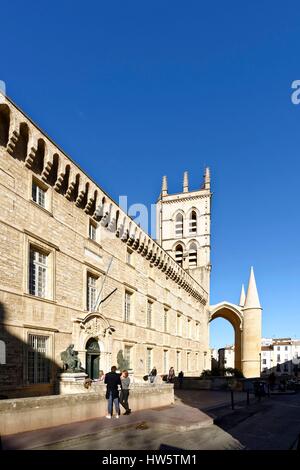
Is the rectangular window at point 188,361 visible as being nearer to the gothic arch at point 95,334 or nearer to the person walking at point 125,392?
the gothic arch at point 95,334

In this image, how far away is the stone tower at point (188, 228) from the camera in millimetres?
51719

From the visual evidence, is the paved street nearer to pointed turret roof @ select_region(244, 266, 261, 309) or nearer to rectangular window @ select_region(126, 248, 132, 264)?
rectangular window @ select_region(126, 248, 132, 264)

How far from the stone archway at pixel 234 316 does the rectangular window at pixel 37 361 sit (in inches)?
1533

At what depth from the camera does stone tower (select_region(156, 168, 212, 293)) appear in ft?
170

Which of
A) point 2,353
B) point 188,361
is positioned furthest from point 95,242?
point 188,361

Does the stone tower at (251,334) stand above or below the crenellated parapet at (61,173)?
below

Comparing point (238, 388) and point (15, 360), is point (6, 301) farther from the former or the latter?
point (238, 388)

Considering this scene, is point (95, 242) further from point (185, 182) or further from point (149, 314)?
point (185, 182)

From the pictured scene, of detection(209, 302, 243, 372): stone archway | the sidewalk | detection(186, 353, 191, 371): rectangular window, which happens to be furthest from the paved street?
detection(209, 302, 243, 372): stone archway

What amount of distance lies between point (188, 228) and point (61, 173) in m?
37.6

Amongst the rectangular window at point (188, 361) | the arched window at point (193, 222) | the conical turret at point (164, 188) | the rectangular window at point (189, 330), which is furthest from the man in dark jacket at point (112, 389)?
the conical turret at point (164, 188)

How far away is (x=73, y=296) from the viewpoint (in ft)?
59.3

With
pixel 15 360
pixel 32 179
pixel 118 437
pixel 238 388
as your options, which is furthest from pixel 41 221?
pixel 238 388

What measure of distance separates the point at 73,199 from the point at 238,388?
21.4m
